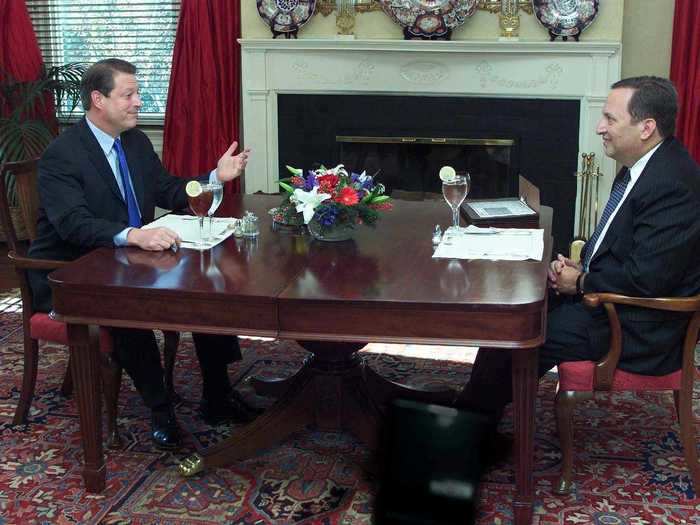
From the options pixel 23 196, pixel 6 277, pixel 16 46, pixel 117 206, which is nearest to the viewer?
pixel 117 206

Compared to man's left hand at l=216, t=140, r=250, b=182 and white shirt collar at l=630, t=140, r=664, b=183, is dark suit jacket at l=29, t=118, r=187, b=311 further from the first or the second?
white shirt collar at l=630, t=140, r=664, b=183

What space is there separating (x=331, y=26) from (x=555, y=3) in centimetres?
120

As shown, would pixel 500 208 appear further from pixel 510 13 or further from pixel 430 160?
pixel 430 160

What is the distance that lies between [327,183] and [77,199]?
75 centimetres

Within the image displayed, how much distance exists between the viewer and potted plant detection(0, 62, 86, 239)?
515cm

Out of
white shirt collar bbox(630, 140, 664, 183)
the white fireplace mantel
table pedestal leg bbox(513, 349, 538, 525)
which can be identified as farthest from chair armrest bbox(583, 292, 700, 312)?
the white fireplace mantel

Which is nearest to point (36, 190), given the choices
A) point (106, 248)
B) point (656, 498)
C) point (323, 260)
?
point (106, 248)

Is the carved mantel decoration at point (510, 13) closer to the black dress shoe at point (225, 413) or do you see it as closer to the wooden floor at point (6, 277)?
the black dress shoe at point (225, 413)

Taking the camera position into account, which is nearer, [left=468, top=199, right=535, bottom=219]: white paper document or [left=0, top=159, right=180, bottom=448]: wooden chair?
[left=0, top=159, right=180, bottom=448]: wooden chair

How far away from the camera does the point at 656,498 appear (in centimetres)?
250

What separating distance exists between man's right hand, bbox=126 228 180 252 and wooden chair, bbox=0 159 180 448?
269mm

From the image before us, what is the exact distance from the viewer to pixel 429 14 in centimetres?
482

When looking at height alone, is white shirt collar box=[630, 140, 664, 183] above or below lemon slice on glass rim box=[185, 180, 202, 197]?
above

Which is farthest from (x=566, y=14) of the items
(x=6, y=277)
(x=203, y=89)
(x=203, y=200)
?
(x=6, y=277)
